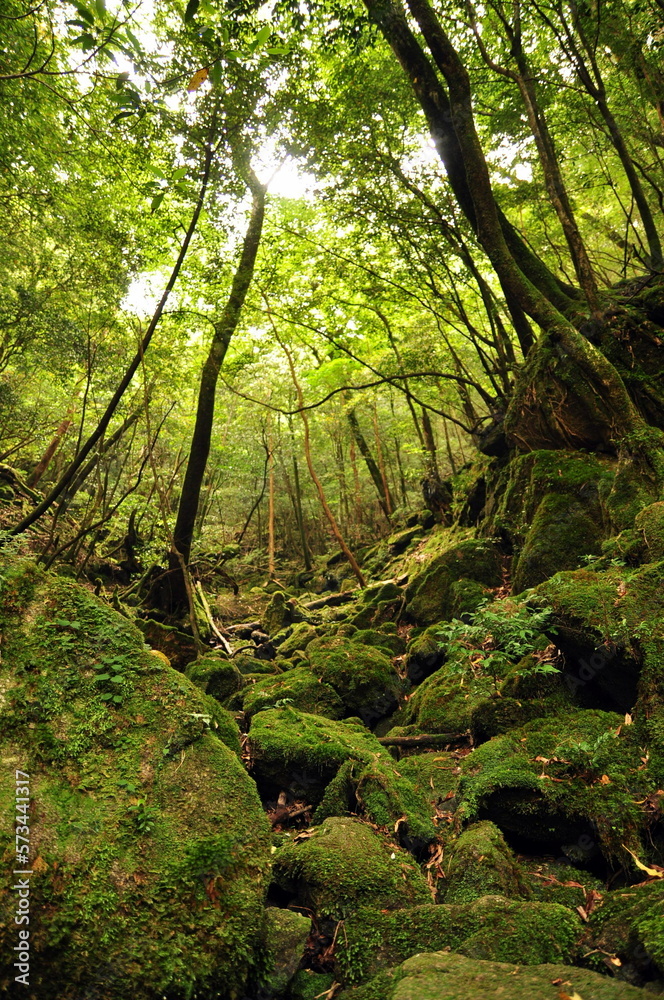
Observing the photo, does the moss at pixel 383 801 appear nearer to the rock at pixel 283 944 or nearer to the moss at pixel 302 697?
the rock at pixel 283 944

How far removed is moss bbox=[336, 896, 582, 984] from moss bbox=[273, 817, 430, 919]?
144 millimetres

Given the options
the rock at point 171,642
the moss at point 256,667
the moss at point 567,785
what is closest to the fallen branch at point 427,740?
the moss at point 567,785

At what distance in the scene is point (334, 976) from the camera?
272 cm

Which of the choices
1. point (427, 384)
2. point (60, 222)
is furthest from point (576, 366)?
point (60, 222)

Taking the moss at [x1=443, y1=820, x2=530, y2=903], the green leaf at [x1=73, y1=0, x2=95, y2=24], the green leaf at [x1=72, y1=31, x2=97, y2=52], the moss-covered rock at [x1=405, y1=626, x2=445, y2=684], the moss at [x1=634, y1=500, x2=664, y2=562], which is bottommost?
the moss at [x1=443, y1=820, x2=530, y2=903]

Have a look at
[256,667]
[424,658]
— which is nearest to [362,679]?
[424,658]

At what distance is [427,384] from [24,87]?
10.5 meters

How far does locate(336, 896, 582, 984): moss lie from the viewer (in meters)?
2.52

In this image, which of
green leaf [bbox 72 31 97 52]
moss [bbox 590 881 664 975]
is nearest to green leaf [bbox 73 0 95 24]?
green leaf [bbox 72 31 97 52]

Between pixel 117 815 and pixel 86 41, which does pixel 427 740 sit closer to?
pixel 117 815

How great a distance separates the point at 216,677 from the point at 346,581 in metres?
10.8

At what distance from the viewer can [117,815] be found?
8.61ft

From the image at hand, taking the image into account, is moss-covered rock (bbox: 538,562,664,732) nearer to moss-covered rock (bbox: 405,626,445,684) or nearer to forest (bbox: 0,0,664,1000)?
forest (bbox: 0,0,664,1000)

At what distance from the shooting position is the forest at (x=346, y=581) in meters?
2.49
